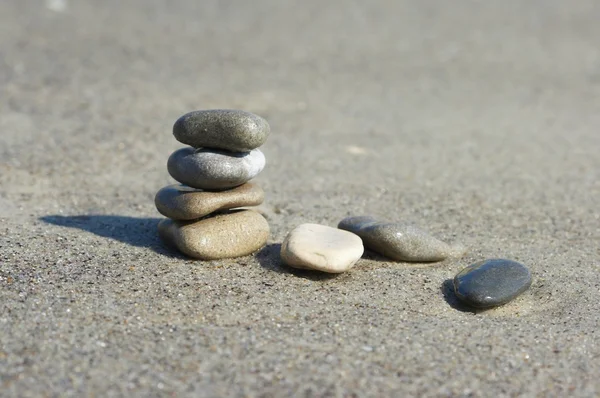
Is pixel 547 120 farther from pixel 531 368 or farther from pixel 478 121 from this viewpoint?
pixel 531 368

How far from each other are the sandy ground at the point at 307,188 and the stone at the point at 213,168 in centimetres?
47

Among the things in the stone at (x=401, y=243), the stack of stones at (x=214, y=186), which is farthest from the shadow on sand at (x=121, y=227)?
the stone at (x=401, y=243)

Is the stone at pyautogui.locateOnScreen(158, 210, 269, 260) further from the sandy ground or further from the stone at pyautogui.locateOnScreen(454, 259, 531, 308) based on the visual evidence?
the stone at pyautogui.locateOnScreen(454, 259, 531, 308)

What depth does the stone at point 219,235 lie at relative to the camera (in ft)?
14.4

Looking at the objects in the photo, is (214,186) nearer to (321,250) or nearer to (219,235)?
(219,235)

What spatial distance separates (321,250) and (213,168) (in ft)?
2.70

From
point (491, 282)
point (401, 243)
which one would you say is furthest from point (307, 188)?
point (491, 282)

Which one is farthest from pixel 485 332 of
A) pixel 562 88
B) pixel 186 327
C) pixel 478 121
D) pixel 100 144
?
pixel 562 88

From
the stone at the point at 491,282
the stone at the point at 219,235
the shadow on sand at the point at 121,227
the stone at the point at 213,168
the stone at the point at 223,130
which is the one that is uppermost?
Answer: the stone at the point at 223,130

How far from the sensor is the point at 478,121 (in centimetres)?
827

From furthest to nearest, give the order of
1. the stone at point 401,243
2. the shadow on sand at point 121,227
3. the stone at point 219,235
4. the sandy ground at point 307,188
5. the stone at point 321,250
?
the shadow on sand at point 121,227 → the stone at point 401,243 → the stone at point 219,235 → the stone at point 321,250 → the sandy ground at point 307,188

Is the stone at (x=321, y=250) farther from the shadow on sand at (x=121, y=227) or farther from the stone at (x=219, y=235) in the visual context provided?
the shadow on sand at (x=121, y=227)

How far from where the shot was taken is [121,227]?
16.3 feet

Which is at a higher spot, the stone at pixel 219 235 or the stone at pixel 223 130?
the stone at pixel 223 130
